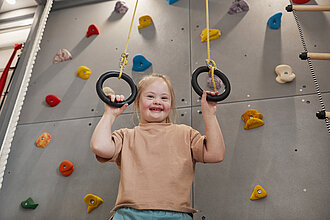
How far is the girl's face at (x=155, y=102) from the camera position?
1.61 meters

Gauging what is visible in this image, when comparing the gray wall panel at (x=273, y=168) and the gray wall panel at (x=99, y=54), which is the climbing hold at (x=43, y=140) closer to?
the gray wall panel at (x=99, y=54)

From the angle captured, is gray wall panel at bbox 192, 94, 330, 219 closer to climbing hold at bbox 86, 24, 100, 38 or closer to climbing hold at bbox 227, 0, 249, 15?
climbing hold at bbox 227, 0, 249, 15

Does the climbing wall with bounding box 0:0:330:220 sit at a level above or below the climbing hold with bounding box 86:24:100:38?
below

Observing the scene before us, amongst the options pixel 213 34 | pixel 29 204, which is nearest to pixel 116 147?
pixel 29 204

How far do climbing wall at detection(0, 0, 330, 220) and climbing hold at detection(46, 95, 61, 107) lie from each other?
0.03 m

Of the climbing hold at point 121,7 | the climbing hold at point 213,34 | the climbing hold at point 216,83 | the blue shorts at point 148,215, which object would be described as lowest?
the blue shorts at point 148,215

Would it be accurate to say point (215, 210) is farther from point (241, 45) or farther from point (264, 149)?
point (241, 45)

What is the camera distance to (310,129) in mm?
1947

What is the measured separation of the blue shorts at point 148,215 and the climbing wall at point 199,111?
Answer: 0.65 m

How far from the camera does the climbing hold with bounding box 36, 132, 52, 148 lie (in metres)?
2.52

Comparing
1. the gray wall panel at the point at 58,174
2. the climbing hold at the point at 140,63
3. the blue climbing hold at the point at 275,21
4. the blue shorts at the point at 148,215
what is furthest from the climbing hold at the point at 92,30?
the blue shorts at the point at 148,215

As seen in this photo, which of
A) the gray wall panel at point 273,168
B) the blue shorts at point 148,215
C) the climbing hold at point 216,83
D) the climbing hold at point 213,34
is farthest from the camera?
the climbing hold at point 213,34

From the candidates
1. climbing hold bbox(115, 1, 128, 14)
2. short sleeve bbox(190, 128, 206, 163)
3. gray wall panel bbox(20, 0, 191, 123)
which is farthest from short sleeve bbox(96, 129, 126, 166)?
climbing hold bbox(115, 1, 128, 14)

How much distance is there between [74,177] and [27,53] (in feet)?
4.52
